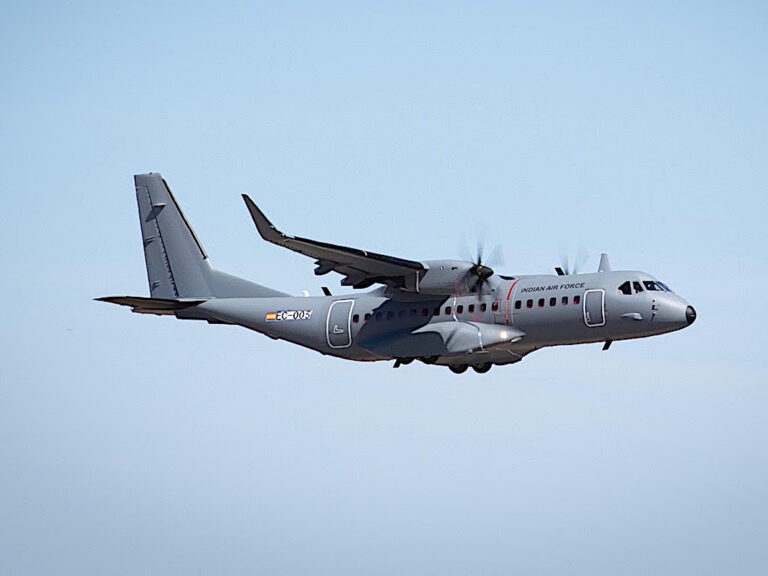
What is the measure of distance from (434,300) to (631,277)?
16.9 feet

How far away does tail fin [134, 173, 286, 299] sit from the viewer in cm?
3725

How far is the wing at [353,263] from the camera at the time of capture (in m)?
30.4

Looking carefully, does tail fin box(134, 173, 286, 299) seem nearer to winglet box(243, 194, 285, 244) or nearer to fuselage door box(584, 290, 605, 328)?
winglet box(243, 194, 285, 244)

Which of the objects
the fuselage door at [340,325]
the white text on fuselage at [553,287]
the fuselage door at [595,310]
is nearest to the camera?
the fuselage door at [595,310]

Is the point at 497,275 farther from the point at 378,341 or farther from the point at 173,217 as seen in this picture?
the point at 173,217

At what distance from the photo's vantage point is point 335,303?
114 feet

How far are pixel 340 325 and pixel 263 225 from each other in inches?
207

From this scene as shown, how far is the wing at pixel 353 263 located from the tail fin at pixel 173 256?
4.71 metres

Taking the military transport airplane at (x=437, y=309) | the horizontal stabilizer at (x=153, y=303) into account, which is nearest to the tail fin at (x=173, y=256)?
the military transport airplane at (x=437, y=309)

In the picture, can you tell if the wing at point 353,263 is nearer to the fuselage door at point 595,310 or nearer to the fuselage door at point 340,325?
the fuselage door at point 340,325

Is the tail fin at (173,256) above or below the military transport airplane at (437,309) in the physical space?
above

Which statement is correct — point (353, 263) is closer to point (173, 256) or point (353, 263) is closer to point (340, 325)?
point (340, 325)

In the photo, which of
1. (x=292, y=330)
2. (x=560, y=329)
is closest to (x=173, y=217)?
(x=292, y=330)

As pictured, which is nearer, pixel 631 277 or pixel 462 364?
pixel 631 277
